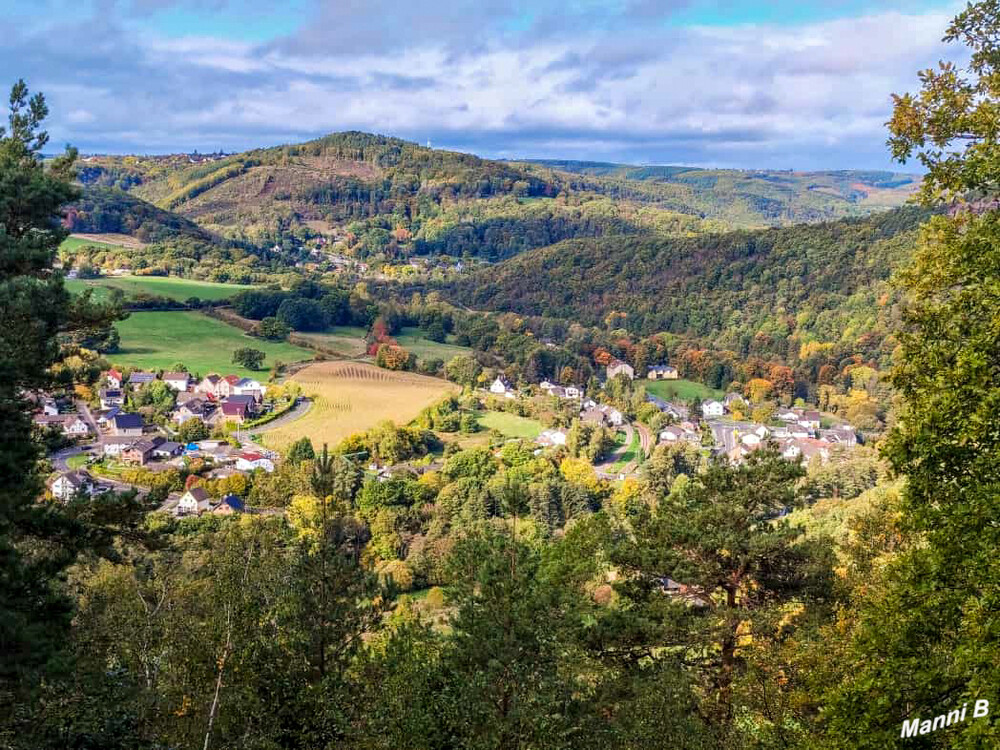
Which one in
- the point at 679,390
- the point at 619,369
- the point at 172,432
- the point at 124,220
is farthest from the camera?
the point at 124,220

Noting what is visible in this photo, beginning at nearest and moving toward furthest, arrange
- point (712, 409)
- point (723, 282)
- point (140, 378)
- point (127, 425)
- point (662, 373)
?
point (127, 425) → point (140, 378) → point (712, 409) → point (662, 373) → point (723, 282)

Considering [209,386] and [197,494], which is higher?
[209,386]

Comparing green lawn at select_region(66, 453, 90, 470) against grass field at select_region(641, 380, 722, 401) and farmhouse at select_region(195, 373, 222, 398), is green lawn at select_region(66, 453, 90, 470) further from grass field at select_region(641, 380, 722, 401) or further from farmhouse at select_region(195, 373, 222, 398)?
grass field at select_region(641, 380, 722, 401)

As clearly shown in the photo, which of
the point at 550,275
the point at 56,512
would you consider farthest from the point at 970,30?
the point at 550,275

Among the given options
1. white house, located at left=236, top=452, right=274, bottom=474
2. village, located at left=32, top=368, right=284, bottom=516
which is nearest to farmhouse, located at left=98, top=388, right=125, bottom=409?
village, located at left=32, top=368, right=284, bottom=516

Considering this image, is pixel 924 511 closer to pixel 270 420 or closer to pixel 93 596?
pixel 93 596

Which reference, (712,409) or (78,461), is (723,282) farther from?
(78,461)

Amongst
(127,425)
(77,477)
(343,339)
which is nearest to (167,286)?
(343,339)
